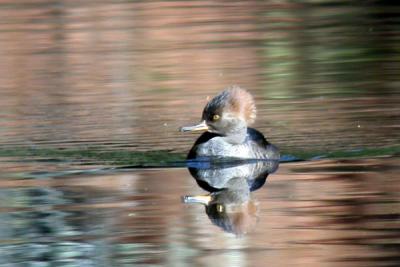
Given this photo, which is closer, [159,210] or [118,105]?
[159,210]

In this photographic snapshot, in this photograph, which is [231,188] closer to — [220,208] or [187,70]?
[220,208]

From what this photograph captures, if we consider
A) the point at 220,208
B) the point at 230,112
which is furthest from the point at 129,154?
the point at 220,208

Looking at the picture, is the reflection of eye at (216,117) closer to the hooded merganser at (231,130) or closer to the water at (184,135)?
the hooded merganser at (231,130)

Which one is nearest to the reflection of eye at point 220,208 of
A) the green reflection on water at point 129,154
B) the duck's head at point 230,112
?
the green reflection on water at point 129,154

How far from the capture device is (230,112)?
12.4 metres

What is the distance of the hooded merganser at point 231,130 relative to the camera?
12.4 metres

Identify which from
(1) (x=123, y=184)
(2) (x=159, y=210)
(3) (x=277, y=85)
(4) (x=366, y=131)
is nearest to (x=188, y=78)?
(3) (x=277, y=85)

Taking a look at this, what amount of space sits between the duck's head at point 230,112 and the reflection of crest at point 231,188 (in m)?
0.32

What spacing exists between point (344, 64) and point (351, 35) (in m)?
3.47

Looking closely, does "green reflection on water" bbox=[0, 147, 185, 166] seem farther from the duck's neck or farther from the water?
the duck's neck

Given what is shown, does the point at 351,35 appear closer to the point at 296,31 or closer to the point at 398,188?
the point at 296,31

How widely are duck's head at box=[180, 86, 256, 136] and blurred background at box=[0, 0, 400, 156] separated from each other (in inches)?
29.0

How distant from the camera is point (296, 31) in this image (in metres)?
23.1

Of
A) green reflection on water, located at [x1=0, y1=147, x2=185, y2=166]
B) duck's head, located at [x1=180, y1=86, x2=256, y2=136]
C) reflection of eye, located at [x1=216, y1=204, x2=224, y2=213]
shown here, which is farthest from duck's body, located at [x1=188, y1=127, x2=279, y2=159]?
reflection of eye, located at [x1=216, y1=204, x2=224, y2=213]
